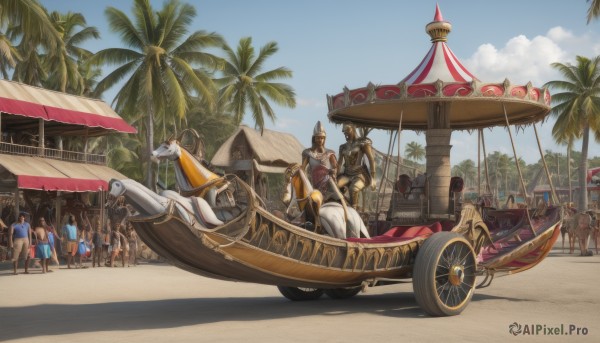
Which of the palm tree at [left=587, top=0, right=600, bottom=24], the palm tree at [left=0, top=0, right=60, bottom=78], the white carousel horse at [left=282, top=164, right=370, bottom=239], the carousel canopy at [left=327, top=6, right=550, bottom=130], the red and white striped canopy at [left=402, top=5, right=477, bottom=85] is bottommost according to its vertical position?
the white carousel horse at [left=282, top=164, right=370, bottom=239]

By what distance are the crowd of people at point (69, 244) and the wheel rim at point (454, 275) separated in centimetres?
1219

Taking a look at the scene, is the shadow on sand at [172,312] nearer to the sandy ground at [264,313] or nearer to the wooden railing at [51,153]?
the sandy ground at [264,313]

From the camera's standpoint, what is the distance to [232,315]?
31.1ft

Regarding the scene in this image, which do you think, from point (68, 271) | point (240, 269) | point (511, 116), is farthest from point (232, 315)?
point (68, 271)

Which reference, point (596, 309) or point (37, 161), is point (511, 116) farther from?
A: point (37, 161)

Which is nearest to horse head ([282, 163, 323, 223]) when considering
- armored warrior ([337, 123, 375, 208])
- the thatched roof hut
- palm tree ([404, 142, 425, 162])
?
armored warrior ([337, 123, 375, 208])

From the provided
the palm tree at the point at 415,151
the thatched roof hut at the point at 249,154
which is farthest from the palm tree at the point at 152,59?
the palm tree at the point at 415,151

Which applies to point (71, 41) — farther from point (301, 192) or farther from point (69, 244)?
point (301, 192)

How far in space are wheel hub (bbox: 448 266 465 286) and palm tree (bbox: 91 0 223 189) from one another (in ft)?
69.9

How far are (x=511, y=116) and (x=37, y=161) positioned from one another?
55.5 ft

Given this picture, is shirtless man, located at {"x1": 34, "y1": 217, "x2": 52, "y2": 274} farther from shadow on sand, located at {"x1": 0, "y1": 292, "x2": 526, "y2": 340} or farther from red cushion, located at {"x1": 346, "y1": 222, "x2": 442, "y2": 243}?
red cushion, located at {"x1": 346, "y1": 222, "x2": 442, "y2": 243}

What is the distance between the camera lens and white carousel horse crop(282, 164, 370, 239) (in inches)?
377

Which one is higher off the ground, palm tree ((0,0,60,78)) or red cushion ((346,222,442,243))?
palm tree ((0,0,60,78))

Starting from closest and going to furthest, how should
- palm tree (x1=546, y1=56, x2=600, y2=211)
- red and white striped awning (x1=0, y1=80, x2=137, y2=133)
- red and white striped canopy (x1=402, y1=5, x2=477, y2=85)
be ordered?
red and white striped canopy (x1=402, y1=5, x2=477, y2=85) → red and white striped awning (x1=0, y1=80, x2=137, y2=133) → palm tree (x1=546, y1=56, x2=600, y2=211)
